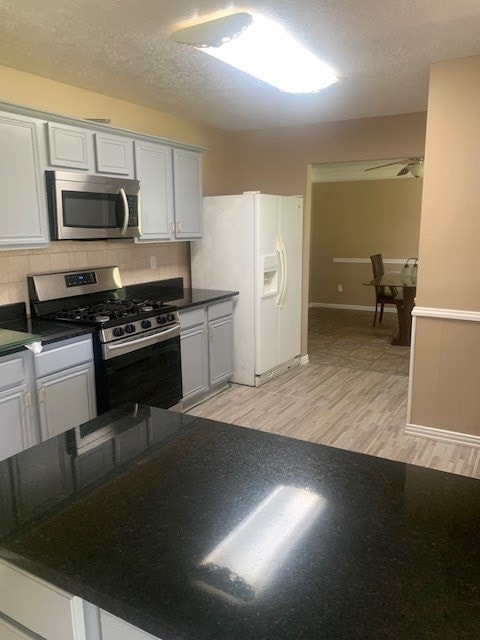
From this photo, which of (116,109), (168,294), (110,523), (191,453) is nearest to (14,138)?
(116,109)

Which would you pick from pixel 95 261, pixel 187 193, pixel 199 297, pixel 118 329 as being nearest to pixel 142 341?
pixel 118 329

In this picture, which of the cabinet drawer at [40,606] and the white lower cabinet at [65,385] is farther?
the white lower cabinet at [65,385]

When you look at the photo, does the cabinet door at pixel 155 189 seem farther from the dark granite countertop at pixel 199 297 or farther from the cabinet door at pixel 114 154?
the dark granite countertop at pixel 199 297

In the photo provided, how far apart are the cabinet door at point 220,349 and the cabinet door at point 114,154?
56.2 inches

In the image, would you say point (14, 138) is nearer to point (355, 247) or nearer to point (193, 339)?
point (193, 339)

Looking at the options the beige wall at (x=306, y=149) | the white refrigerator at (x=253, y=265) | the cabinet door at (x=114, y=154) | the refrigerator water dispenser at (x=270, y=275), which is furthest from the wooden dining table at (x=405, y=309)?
the cabinet door at (x=114, y=154)

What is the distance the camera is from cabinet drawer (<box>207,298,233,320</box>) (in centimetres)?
412

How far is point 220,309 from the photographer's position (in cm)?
426

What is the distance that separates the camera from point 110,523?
1.01m

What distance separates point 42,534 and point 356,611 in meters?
0.62

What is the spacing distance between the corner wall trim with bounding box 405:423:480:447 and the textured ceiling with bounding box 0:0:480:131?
2401 millimetres

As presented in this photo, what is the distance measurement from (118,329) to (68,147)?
1214 mm

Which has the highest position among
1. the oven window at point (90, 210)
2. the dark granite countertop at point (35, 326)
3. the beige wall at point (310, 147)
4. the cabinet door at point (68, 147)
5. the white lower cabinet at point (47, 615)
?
the beige wall at point (310, 147)

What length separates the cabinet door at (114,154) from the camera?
10.8 ft
